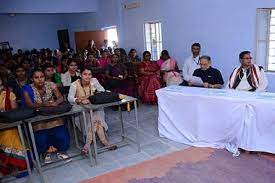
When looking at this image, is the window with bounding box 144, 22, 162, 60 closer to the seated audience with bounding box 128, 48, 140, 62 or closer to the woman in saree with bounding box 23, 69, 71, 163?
the seated audience with bounding box 128, 48, 140, 62

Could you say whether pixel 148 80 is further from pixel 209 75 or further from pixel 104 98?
pixel 104 98

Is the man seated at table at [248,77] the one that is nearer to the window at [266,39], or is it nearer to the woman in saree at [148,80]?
the window at [266,39]

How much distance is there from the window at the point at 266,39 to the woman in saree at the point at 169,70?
174 cm

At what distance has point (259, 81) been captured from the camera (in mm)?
3879

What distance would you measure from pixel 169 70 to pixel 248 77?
244 centimetres

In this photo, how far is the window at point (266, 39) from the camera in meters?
4.74

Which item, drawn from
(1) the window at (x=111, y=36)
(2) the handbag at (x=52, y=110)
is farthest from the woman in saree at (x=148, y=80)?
(1) the window at (x=111, y=36)

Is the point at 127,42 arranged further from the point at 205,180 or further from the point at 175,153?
the point at 205,180

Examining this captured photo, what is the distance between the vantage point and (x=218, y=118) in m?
3.55

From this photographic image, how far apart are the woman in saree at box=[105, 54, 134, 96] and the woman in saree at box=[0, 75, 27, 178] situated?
2.69m

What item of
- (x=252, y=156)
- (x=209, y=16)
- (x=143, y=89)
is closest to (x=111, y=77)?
(x=143, y=89)

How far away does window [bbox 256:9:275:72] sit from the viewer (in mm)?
4737

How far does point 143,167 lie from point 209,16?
11.5 feet

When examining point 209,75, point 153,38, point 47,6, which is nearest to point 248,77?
point 209,75
